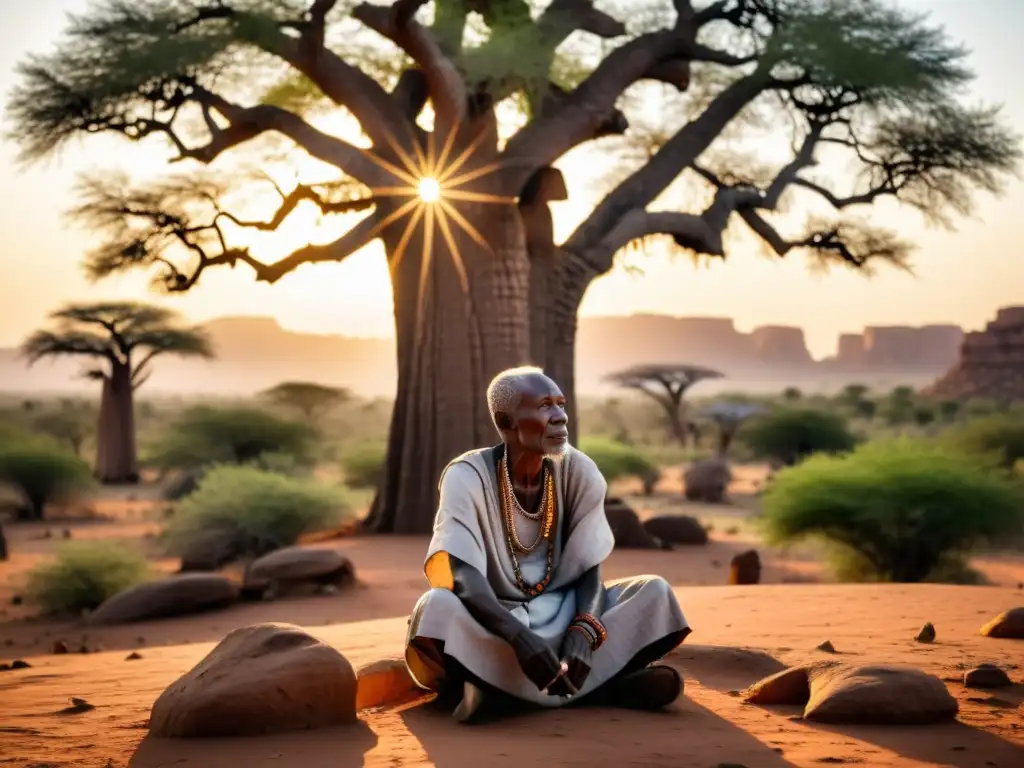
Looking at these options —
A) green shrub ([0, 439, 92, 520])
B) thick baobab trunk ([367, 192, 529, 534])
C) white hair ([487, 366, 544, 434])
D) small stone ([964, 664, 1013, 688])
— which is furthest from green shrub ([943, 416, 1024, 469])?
white hair ([487, 366, 544, 434])

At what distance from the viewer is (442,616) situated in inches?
187

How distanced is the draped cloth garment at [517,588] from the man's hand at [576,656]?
6.2 inches

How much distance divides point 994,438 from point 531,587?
19.4m

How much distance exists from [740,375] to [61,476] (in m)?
117

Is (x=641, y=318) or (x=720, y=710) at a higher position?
(x=641, y=318)

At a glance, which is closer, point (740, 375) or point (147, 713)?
point (147, 713)

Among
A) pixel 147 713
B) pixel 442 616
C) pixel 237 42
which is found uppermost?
pixel 237 42

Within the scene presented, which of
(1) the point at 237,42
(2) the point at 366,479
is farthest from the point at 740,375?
(1) the point at 237,42

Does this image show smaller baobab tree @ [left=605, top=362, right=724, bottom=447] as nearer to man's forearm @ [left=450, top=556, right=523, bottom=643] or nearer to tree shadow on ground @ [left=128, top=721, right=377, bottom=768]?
man's forearm @ [left=450, top=556, right=523, bottom=643]

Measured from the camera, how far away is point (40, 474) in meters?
20.0

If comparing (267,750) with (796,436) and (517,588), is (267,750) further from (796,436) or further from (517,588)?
(796,436)

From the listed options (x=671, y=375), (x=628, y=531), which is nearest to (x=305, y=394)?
(x=671, y=375)

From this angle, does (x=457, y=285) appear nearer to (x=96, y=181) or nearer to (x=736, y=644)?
(x=96, y=181)

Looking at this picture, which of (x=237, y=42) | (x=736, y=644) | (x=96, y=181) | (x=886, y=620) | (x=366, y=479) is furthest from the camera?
(x=366, y=479)
